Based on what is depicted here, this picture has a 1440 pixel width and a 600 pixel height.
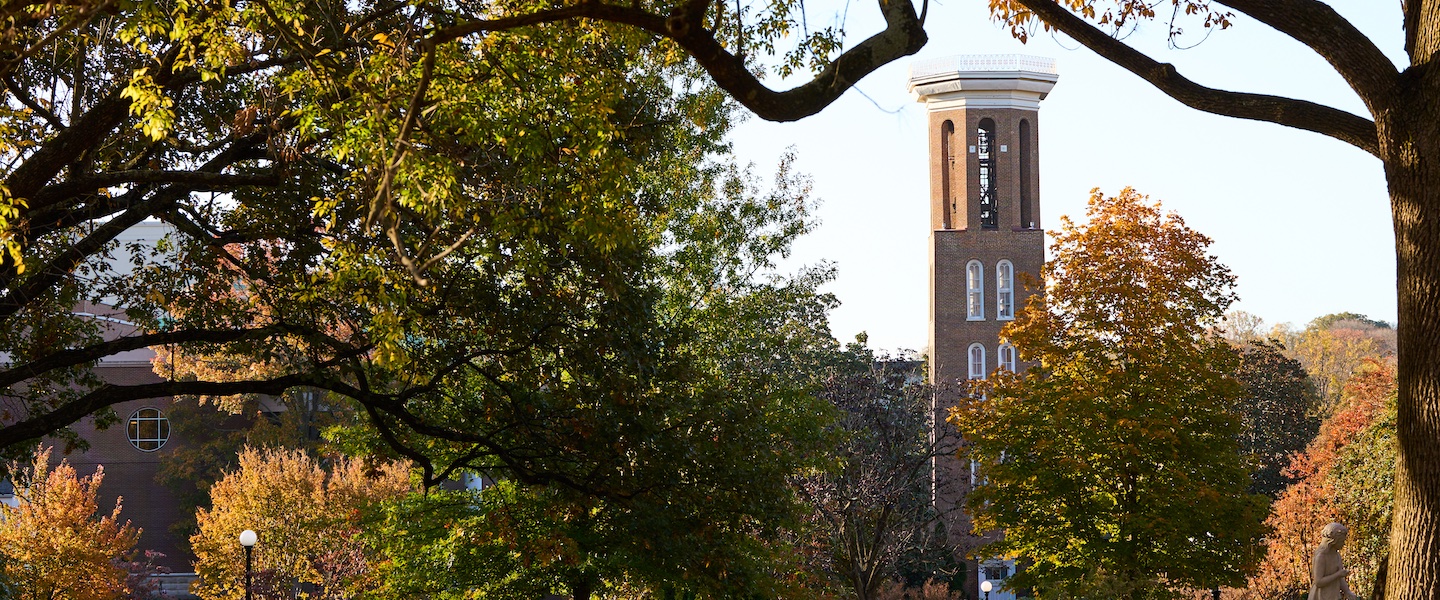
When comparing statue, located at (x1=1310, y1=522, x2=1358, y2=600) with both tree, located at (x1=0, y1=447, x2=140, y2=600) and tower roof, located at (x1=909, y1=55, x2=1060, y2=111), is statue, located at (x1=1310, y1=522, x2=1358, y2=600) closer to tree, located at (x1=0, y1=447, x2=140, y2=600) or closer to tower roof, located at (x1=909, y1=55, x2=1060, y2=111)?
tree, located at (x1=0, y1=447, x2=140, y2=600)

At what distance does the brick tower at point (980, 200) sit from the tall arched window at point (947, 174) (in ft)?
0.14

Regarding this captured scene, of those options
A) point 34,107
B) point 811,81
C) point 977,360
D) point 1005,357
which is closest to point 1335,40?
point 811,81

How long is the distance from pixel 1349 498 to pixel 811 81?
66.3 feet

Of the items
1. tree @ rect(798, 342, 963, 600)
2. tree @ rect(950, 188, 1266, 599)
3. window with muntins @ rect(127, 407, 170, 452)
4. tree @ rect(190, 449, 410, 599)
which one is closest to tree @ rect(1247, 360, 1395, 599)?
tree @ rect(950, 188, 1266, 599)

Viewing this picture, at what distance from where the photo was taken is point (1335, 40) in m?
7.78

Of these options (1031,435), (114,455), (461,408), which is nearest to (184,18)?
(461,408)

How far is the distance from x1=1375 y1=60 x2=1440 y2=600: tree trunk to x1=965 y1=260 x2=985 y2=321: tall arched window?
45.0 m

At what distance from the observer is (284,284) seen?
1138cm

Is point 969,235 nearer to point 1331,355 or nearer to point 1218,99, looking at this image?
point 1331,355

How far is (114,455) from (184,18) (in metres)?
43.3

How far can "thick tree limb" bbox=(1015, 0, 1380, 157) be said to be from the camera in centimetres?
793

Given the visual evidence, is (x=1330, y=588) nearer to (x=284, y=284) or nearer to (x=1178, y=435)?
(x=1178, y=435)

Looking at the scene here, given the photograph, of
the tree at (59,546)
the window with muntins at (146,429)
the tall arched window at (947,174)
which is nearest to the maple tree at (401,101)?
the tree at (59,546)

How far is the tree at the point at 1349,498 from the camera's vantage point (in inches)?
853
